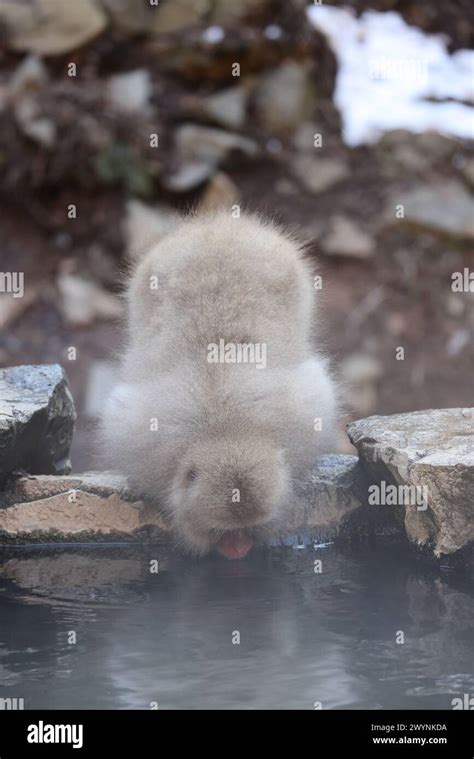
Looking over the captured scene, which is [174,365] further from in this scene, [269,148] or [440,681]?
[269,148]

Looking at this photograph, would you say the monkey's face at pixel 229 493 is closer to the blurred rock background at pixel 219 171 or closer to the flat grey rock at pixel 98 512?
the flat grey rock at pixel 98 512

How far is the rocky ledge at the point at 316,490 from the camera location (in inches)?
172

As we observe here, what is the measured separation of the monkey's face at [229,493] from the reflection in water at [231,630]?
0.14 metres

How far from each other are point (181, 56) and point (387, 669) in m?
9.35

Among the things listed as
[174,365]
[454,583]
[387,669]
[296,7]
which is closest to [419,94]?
[296,7]

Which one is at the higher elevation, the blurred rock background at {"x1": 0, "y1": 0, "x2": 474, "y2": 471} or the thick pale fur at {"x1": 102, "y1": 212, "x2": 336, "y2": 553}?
the blurred rock background at {"x1": 0, "y1": 0, "x2": 474, "y2": 471}

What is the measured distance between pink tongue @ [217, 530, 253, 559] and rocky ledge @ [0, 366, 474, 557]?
0.24m

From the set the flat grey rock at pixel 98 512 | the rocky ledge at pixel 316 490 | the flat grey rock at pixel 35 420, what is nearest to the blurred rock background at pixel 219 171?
the flat grey rock at pixel 35 420

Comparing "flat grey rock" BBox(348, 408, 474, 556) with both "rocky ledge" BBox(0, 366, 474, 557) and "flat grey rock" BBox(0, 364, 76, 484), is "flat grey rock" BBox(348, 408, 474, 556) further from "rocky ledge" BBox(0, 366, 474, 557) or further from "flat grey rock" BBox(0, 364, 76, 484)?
"flat grey rock" BBox(0, 364, 76, 484)

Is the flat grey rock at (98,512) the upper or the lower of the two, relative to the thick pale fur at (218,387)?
lower

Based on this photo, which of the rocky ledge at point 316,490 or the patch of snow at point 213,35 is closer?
the rocky ledge at point 316,490

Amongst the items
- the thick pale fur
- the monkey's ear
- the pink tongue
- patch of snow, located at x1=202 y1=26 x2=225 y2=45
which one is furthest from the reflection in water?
patch of snow, located at x1=202 y1=26 x2=225 y2=45

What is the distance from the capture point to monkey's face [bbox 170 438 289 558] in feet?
13.2

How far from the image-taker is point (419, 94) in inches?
463
